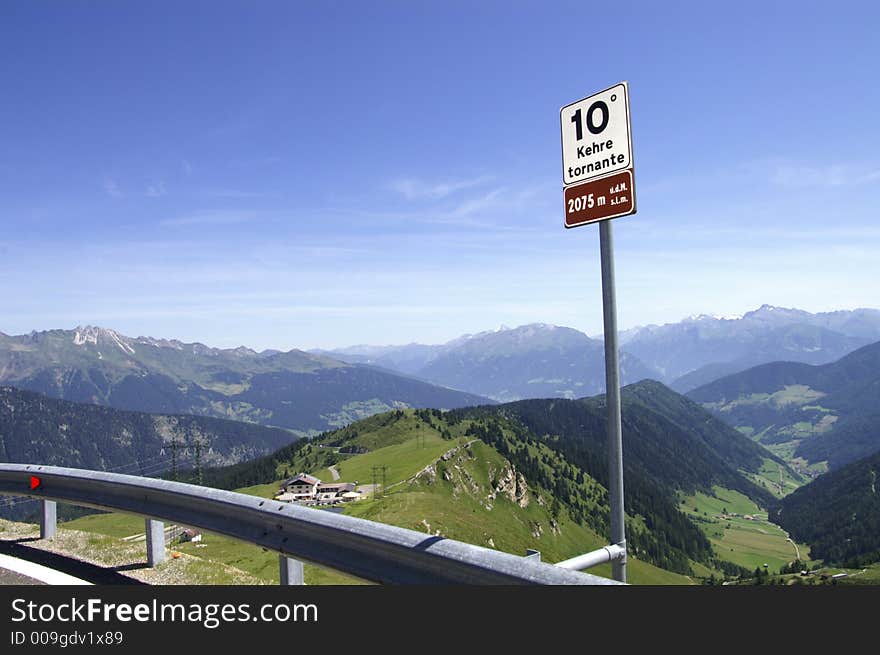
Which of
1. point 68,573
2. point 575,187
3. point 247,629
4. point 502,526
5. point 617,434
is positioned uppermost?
point 575,187

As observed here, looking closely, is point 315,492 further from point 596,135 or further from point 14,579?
point 596,135

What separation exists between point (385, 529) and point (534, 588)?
2.08 meters

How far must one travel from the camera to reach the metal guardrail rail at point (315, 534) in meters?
5.25

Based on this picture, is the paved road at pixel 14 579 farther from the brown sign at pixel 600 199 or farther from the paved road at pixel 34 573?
the brown sign at pixel 600 199

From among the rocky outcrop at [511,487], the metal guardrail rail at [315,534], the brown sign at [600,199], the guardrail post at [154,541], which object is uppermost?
the brown sign at [600,199]

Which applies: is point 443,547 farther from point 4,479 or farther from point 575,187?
point 4,479

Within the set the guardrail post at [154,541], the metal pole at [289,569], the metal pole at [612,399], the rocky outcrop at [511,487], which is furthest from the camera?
the rocky outcrop at [511,487]

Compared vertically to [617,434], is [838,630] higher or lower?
lower

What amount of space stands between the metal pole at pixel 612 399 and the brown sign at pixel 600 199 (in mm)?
169

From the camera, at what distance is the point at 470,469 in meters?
167

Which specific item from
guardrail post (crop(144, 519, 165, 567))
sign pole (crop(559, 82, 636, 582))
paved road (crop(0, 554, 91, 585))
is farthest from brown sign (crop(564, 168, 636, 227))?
paved road (crop(0, 554, 91, 585))

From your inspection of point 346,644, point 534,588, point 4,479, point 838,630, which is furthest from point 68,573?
point 838,630

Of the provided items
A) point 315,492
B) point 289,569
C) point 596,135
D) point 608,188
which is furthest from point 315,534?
point 315,492

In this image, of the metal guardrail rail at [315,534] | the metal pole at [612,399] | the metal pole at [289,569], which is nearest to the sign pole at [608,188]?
the metal pole at [612,399]
